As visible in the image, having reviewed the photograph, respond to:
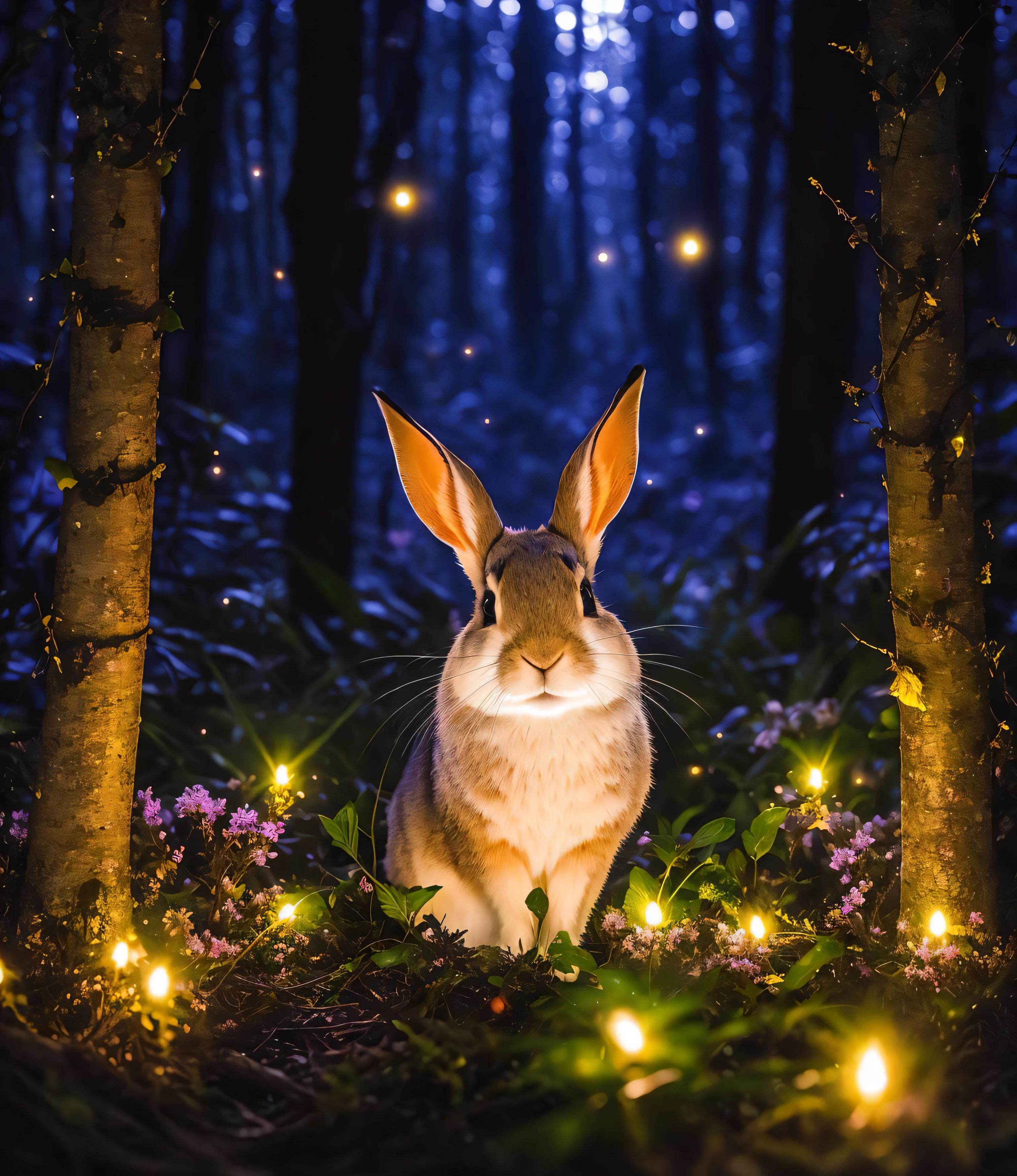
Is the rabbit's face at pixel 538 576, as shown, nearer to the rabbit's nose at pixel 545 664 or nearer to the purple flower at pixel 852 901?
the rabbit's nose at pixel 545 664

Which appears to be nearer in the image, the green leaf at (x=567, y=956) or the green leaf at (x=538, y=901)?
the green leaf at (x=567, y=956)

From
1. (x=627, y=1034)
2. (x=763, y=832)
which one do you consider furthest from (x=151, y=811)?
(x=763, y=832)

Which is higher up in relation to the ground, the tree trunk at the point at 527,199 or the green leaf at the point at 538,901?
the tree trunk at the point at 527,199

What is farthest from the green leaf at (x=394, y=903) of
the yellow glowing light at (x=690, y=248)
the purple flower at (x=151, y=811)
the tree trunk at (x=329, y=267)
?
the yellow glowing light at (x=690, y=248)

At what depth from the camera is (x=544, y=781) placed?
2.82m

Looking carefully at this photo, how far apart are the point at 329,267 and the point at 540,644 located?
3.55 metres

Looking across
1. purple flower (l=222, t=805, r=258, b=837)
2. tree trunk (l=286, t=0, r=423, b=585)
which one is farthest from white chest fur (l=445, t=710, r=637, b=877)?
tree trunk (l=286, t=0, r=423, b=585)

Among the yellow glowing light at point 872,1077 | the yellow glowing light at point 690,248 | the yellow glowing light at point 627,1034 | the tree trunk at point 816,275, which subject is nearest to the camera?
the yellow glowing light at point 872,1077

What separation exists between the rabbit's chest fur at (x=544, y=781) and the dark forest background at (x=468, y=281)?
2174mm

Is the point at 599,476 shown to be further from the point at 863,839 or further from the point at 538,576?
the point at 863,839

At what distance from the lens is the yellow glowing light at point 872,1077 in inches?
66.5

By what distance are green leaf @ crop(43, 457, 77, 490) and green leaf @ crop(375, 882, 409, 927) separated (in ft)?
4.91

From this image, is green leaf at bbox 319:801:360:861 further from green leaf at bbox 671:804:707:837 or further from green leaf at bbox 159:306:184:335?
green leaf at bbox 159:306:184:335

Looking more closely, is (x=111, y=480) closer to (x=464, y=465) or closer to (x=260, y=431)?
(x=464, y=465)
